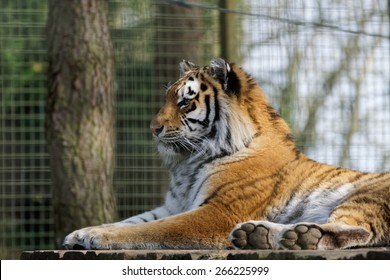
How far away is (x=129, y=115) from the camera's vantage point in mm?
5188

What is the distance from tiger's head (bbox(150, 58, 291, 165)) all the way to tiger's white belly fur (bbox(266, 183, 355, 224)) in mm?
287

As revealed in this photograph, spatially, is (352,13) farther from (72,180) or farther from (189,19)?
(72,180)

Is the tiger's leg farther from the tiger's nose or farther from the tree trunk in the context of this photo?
the tree trunk

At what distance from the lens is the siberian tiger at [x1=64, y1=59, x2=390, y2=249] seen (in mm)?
2410

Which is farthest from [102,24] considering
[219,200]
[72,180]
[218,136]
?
[219,200]

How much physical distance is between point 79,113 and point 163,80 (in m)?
1.03

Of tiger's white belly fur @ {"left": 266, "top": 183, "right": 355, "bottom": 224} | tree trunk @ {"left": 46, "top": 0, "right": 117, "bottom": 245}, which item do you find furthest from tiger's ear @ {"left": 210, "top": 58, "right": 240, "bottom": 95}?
tree trunk @ {"left": 46, "top": 0, "right": 117, "bottom": 245}

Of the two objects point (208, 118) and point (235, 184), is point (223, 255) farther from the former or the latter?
point (208, 118)

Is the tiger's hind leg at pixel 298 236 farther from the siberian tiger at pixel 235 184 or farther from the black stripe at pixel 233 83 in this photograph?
the black stripe at pixel 233 83

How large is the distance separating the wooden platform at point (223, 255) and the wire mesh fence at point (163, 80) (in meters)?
2.78

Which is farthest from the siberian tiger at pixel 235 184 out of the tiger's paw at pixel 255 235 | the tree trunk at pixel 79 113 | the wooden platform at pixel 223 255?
the tree trunk at pixel 79 113

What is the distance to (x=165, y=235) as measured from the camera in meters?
2.58

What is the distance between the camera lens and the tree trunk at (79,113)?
4188mm
